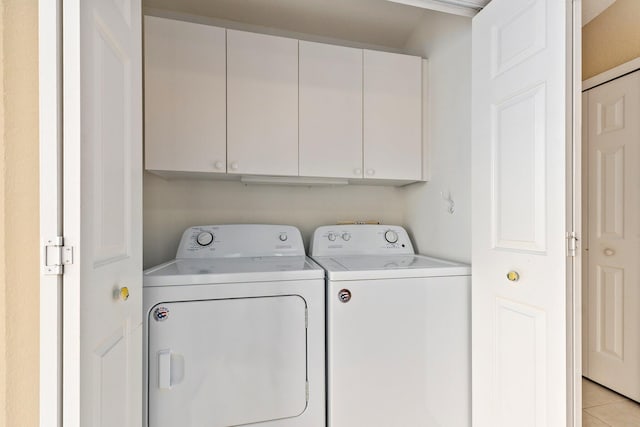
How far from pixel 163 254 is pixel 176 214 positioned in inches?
10.4

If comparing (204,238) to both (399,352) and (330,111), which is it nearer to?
(330,111)

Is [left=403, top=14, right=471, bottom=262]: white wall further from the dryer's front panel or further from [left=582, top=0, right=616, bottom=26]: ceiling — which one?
[left=582, top=0, right=616, bottom=26]: ceiling

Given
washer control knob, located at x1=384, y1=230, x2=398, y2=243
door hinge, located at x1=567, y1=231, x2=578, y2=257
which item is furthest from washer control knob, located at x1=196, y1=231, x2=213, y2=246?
door hinge, located at x1=567, y1=231, x2=578, y2=257

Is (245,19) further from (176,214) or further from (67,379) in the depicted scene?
(67,379)

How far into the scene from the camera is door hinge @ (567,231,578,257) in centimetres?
105

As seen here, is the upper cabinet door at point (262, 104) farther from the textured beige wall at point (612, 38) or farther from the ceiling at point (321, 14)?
the textured beige wall at point (612, 38)

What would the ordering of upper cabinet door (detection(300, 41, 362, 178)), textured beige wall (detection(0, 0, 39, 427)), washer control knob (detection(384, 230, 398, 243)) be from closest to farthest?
textured beige wall (detection(0, 0, 39, 427))
upper cabinet door (detection(300, 41, 362, 178))
washer control knob (detection(384, 230, 398, 243))

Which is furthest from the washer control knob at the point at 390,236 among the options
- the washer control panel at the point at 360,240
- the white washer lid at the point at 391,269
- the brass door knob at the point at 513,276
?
the brass door knob at the point at 513,276

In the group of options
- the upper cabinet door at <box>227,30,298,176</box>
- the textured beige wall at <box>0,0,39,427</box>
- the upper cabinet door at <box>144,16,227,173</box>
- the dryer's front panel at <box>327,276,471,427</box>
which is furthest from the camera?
the upper cabinet door at <box>227,30,298,176</box>

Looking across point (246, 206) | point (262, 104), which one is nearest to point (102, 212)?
point (262, 104)

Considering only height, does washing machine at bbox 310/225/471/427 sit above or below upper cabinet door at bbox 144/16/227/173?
below

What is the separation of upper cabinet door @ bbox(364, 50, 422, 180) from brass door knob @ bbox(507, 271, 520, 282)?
91 cm

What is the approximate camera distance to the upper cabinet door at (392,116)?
6.38 feet

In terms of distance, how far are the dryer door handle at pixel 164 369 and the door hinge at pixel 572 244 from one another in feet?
5.10
